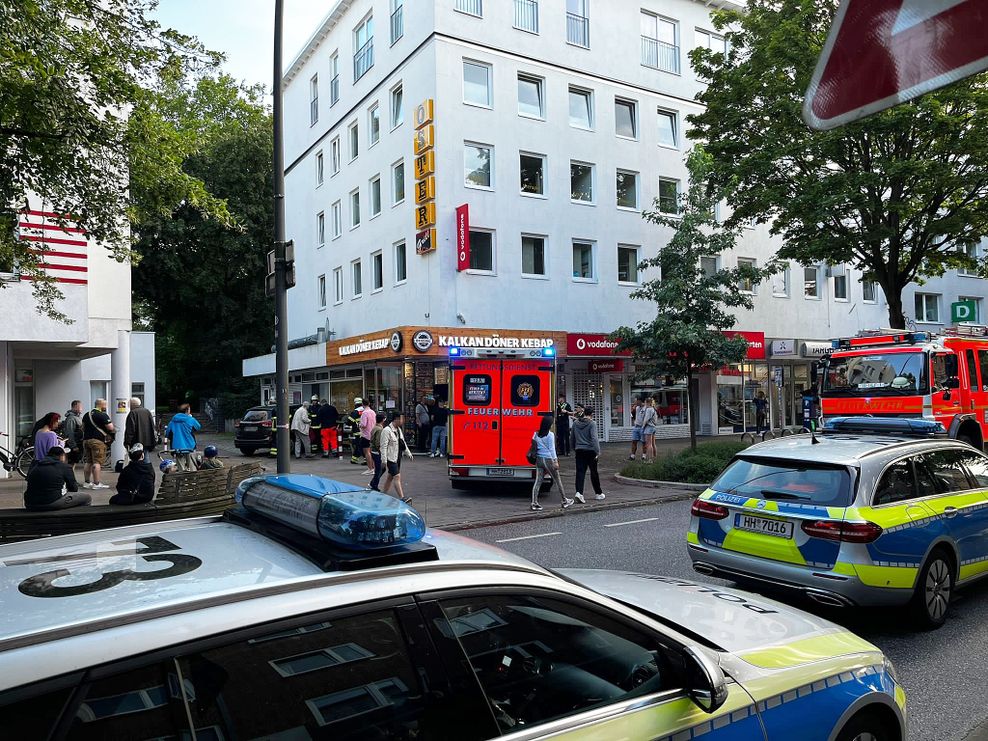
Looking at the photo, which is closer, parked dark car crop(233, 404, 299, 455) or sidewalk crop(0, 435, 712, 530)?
sidewalk crop(0, 435, 712, 530)

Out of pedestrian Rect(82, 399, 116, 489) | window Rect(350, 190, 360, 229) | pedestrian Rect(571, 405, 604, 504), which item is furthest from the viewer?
window Rect(350, 190, 360, 229)

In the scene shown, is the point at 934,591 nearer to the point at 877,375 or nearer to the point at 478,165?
the point at 877,375

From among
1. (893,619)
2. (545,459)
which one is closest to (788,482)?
(893,619)

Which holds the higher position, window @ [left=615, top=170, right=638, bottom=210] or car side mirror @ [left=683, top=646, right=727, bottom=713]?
window @ [left=615, top=170, right=638, bottom=210]

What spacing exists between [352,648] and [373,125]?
91.5 ft

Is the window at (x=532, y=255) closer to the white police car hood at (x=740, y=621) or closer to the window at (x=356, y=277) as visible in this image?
the window at (x=356, y=277)

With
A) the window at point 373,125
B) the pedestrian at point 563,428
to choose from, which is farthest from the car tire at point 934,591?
the window at point 373,125

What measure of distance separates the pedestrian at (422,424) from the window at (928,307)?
89.4ft

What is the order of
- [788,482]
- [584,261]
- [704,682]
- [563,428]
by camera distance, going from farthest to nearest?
[584,261] → [563,428] → [788,482] → [704,682]

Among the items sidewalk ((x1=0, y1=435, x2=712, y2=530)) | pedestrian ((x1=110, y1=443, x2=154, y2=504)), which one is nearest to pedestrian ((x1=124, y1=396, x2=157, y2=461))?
sidewalk ((x1=0, y1=435, x2=712, y2=530))

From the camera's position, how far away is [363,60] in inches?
1112

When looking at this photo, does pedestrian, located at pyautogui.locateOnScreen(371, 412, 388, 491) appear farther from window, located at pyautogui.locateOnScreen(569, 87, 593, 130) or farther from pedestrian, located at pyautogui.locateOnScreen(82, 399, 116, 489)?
window, located at pyautogui.locateOnScreen(569, 87, 593, 130)

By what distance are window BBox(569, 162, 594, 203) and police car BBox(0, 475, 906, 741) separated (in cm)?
2434

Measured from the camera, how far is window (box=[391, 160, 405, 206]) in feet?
82.9
